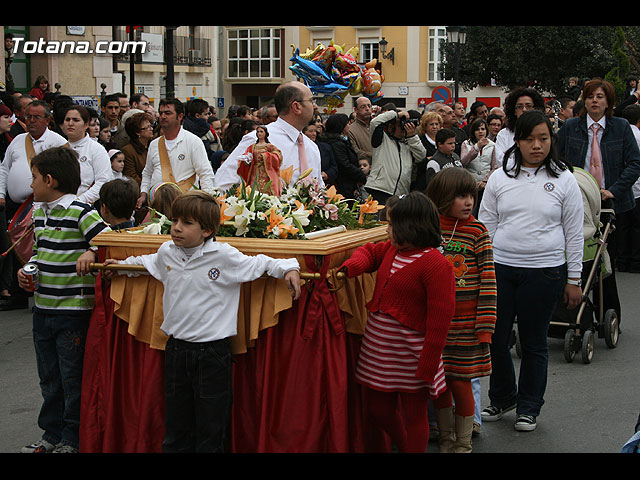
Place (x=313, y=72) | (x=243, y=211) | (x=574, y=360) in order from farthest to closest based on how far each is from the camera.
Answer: (x=313, y=72)
(x=574, y=360)
(x=243, y=211)

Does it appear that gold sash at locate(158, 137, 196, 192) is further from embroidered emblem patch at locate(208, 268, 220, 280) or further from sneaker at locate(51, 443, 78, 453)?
embroidered emblem patch at locate(208, 268, 220, 280)

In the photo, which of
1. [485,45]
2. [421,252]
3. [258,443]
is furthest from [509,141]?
[485,45]

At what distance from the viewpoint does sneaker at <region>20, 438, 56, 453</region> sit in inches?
204

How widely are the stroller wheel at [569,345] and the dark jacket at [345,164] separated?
14.6 feet

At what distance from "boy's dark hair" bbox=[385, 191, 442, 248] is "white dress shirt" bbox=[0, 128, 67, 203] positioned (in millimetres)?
5420

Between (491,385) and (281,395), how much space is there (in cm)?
200

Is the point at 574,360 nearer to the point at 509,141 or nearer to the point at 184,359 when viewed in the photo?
the point at 509,141

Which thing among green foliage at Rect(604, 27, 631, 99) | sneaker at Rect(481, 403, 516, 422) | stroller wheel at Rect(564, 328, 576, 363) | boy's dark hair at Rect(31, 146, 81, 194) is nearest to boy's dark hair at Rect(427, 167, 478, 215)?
sneaker at Rect(481, 403, 516, 422)

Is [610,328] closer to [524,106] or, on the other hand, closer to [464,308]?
[524,106]

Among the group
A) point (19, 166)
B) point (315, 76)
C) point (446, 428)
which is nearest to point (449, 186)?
point (446, 428)

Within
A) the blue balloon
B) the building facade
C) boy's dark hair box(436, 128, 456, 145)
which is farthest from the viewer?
the building facade

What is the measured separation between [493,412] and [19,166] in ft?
18.4

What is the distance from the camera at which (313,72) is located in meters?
11.4
